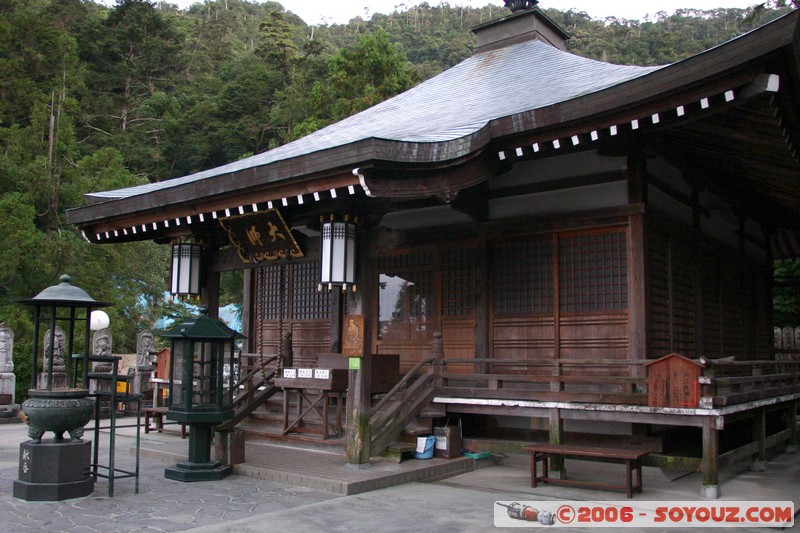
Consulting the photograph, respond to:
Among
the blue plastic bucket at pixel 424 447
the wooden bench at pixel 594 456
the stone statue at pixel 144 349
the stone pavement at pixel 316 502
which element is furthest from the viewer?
the stone statue at pixel 144 349

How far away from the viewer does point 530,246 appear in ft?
33.9

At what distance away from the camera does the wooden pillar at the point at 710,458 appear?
7789 mm

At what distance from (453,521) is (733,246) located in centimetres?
993

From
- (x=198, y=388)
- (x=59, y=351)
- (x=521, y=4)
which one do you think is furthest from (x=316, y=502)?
(x=59, y=351)

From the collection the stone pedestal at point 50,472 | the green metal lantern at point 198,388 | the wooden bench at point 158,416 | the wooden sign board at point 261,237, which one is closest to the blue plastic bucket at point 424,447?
the green metal lantern at point 198,388

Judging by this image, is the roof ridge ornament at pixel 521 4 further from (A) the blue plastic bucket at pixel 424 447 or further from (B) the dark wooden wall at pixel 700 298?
(A) the blue plastic bucket at pixel 424 447

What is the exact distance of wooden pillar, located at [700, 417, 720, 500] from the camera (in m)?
7.79

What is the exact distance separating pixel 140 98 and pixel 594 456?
41813mm

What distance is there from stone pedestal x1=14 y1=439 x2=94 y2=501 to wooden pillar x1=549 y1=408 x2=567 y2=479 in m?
5.55

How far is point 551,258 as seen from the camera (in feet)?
33.2

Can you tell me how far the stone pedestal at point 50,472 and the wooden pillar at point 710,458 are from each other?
272 inches

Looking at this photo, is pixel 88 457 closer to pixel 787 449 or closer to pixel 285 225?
pixel 285 225

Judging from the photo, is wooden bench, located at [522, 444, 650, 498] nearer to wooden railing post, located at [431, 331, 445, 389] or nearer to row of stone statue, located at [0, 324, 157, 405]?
wooden railing post, located at [431, 331, 445, 389]

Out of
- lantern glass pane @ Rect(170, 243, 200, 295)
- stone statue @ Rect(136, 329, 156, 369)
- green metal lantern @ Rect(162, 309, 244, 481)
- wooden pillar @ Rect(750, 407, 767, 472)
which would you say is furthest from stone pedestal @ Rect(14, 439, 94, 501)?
stone statue @ Rect(136, 329, 156, 369)
